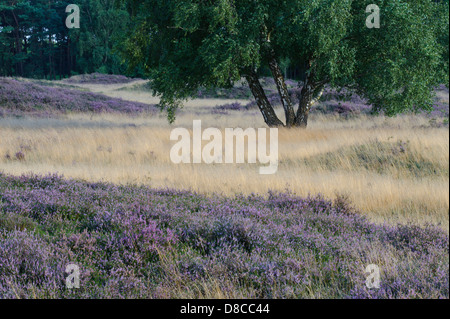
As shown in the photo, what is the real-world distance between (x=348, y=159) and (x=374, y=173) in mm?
1074

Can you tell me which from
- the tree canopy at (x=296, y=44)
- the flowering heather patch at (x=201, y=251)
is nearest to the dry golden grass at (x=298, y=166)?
the flowering heather patch at (x=201, y=251)

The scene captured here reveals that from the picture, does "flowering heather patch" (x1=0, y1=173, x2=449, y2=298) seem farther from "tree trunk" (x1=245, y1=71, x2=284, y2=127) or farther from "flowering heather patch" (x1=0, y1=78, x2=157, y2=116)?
"flowering heather patch" (x1=0, y1=78, x2=157, y2=116)

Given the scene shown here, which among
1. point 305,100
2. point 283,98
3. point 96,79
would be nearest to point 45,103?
point 283,98

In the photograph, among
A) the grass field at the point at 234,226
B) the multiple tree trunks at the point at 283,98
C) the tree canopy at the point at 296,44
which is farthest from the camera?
the multiple tree trunks at the point at 283,98

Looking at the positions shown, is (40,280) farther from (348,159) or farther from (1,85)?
(1,85)

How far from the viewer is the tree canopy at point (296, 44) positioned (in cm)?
1491

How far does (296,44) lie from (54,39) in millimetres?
71211

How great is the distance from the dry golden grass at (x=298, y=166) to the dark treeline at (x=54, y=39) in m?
58.6

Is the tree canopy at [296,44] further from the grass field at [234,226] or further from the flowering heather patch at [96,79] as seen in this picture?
the flowering heather patch at [96,79]

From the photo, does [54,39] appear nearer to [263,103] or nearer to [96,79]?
[96,79]

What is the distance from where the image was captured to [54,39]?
78688 millimetres

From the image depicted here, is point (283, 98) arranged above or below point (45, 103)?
above

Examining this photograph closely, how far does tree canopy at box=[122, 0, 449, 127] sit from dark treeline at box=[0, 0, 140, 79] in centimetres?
5497

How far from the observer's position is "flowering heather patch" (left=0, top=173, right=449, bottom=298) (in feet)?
12.9
